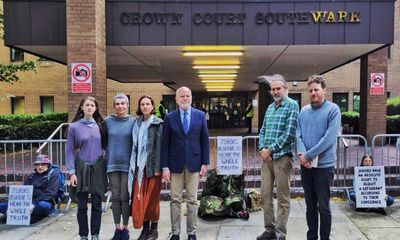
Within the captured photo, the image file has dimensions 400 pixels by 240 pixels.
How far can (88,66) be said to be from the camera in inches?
341

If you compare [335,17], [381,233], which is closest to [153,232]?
[381,233]

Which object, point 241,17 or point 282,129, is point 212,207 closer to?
point 282,129

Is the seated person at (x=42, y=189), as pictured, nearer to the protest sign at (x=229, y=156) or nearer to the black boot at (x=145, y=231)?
the black boot at (x=145, y=231)

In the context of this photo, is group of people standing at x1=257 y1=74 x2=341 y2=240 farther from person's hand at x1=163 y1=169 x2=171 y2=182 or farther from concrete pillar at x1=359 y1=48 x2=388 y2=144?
concrete pillar at x1=359 y1=48 x2=388 y2=144

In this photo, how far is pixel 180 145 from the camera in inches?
188

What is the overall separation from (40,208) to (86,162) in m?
1.90

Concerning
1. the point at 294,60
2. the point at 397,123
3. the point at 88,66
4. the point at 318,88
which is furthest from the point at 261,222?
the point at 397,123

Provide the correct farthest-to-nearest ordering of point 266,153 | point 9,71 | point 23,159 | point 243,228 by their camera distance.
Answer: point 9,71, point 23,159, point 243,228, point 266,153

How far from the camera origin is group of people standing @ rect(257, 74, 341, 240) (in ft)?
14.4

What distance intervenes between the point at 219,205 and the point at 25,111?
23843 millimetres

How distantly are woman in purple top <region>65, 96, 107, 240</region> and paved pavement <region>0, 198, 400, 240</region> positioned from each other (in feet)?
2.36

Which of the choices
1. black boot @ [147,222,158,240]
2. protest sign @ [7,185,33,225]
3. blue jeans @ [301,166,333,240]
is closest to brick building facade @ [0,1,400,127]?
protest sign @ [7,185,33,225]

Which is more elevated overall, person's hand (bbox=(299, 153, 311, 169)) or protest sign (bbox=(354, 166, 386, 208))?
person's hand (bbox=(299, 153, 311, 169))

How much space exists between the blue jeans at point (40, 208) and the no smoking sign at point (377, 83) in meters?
10.7
